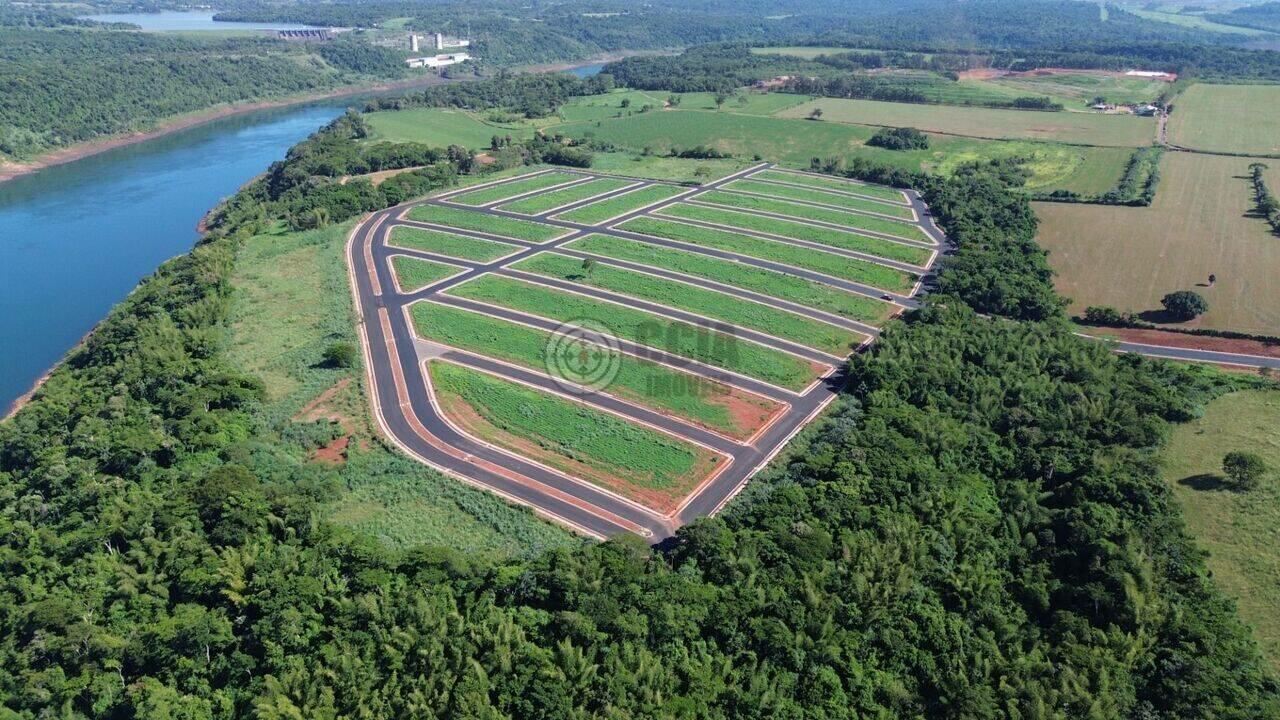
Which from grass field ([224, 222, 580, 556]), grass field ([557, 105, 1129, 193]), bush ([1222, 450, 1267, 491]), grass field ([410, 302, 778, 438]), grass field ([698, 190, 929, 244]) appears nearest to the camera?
grass field ([224, 222, 580, 556])

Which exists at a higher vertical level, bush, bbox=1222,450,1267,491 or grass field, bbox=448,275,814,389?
grass field, bbox=448,275,814,389

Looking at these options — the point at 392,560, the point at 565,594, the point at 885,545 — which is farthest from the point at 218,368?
the point at 885,545

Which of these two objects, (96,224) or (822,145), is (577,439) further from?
(822,145)

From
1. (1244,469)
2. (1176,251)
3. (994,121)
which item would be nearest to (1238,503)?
(1244,469)

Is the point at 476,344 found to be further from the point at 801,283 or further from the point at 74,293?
the point at 74,293

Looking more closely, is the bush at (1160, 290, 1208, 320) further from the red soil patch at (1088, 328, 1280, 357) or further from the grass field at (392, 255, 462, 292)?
the grass field at (392, 255, 462, 292)

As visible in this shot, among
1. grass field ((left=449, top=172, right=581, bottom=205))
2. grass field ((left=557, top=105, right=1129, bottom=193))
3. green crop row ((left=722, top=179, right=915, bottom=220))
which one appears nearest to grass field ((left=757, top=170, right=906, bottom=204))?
green crop row ((left=722, top=179, right=915, bottom=220))

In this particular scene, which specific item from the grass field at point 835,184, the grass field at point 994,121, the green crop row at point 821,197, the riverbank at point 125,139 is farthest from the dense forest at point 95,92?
the grass field at point 994,121
